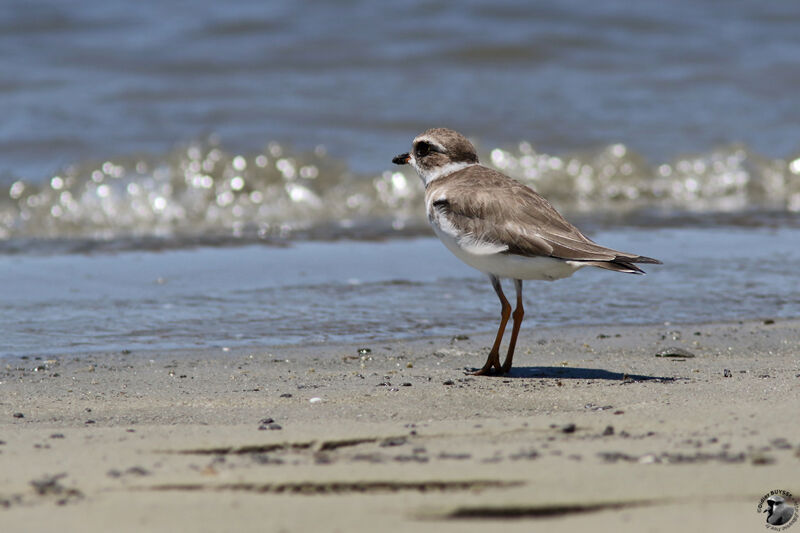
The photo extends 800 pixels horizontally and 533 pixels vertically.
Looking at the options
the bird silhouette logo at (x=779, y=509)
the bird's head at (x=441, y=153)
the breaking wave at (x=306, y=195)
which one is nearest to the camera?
the bird silhouette logo at (x=779, y=509)

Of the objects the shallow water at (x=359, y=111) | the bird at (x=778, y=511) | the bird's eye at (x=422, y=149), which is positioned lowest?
the bird at (x=778, y=511)

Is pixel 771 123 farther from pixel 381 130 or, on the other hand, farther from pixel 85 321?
pixel 85 321

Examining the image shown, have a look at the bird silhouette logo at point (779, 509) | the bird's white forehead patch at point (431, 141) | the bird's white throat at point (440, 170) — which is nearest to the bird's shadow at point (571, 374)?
the bird's white throat at point (440, 170)

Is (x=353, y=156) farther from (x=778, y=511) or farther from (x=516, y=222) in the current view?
(x=778, y=511)

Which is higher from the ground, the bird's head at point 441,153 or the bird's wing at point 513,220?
the bird's head at point 441,153

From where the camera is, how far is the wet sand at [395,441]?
8.91 ft

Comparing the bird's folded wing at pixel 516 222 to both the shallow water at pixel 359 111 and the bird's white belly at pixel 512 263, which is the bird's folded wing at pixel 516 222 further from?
the shallow water at pixel 359 111

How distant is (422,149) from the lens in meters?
5.98

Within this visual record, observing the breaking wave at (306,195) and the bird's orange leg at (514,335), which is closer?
the bird's orange leg at (514,335)

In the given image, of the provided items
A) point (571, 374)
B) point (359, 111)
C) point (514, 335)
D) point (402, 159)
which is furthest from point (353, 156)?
point (571, 374)

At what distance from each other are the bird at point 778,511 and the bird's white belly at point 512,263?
6.93 feet

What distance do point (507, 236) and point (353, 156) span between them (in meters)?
7.71

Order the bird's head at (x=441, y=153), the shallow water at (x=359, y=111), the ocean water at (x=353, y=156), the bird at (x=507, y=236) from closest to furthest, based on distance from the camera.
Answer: the bird at (x=507, y=236) → the bird's head at (x=441, y=153) → the ocean water at (x=353, y=156) → the shallow water at (x=359, y=111)

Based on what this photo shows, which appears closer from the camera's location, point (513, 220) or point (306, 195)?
point (513, 220)
